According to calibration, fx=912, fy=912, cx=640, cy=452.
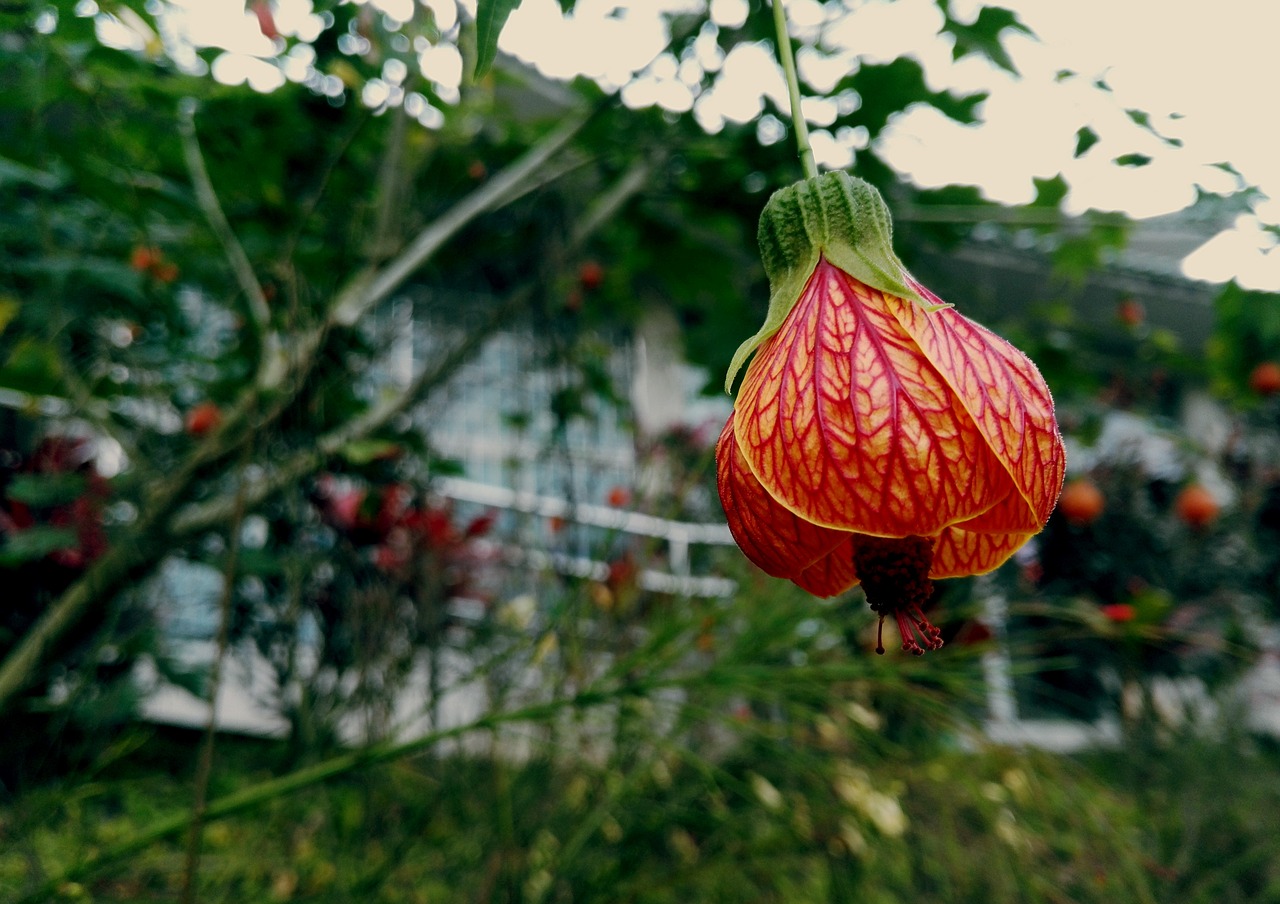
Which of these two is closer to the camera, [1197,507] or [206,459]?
[206,459]

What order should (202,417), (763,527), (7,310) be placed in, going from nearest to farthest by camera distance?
(763,527), (7,310), (202,417)

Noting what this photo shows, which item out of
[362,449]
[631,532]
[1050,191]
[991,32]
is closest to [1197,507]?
[1050,191]

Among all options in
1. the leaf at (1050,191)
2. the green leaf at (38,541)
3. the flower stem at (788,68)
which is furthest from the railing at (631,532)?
the leaf at (1050,191)

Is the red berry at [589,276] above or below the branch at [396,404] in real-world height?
above

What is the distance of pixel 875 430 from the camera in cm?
64

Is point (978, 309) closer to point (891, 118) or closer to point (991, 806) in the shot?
point (891, 118)

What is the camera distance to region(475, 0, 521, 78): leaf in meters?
0.59

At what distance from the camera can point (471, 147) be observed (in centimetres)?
240

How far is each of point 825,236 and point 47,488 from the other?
5.79 feet

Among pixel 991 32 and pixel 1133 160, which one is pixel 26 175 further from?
pixel 1133 160

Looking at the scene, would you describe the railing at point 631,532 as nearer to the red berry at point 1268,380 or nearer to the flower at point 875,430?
the flower at point 875,430

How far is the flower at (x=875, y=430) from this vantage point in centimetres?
64

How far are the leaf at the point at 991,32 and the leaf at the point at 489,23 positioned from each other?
3.86ft

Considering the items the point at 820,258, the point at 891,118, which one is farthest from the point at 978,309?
the point at 820,258
